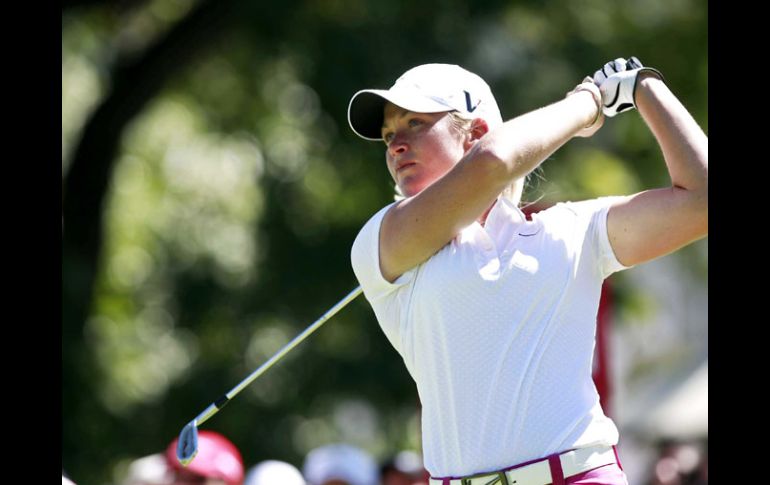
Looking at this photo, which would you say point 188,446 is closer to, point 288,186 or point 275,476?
point 275,476

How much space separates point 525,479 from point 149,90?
38.4ft

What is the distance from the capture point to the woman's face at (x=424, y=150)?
3.83 m

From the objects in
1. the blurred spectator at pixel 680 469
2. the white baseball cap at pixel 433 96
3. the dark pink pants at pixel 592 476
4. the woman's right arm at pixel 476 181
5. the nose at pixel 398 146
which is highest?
the white baseball cap at pixel 433 96

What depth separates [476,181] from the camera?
3494mm

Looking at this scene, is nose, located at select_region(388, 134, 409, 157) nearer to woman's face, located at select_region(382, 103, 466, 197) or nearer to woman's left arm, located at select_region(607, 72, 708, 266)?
woman's face, located at select_region(382, 103, 466, 197)

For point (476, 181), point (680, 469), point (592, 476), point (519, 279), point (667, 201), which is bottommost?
point (680, 469)

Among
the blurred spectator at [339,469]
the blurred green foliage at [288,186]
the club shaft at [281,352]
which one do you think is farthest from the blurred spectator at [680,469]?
the club shaft at [281,352]

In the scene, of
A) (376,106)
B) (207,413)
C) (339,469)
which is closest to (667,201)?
(376,106)

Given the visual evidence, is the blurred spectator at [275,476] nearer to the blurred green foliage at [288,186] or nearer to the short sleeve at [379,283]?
the short sleeve at [379,283]

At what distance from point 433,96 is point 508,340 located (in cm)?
75

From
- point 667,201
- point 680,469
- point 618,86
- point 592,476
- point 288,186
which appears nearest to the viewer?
point 592,476

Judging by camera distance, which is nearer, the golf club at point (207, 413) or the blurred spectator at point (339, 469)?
the golf club at point (207, 413)

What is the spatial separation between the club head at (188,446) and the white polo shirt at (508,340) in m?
0.82

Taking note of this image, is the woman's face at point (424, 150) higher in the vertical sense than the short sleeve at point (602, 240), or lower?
higher
